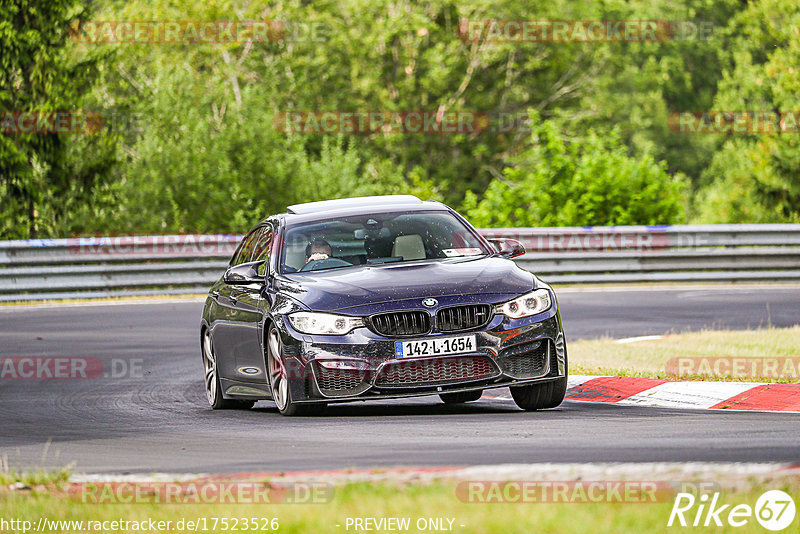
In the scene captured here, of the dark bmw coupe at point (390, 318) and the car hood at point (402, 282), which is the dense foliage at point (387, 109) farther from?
the car hood at point (402, 282)

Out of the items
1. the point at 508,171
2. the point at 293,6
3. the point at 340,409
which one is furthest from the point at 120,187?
the point at 340,409

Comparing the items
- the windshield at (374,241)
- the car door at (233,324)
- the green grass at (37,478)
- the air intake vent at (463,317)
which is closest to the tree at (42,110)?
the car door at (233,324)

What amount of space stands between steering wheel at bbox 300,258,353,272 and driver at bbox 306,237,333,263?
4 cm

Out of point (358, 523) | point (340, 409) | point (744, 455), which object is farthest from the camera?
point (340, 409)

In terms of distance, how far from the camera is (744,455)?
22.5 ft

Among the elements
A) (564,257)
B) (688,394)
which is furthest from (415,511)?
(564,257)

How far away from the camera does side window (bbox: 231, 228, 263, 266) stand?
11.7 metres

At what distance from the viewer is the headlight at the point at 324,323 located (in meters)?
9.17

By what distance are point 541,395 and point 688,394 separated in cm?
129

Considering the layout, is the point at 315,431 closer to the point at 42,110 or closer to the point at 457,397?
the point at 457,397

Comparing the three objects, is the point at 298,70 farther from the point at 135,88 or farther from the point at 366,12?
the point at 135,88

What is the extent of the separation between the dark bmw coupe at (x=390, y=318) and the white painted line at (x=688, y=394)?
941 millimetres

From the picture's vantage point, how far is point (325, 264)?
1023 cm

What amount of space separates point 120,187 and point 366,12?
849 inches
